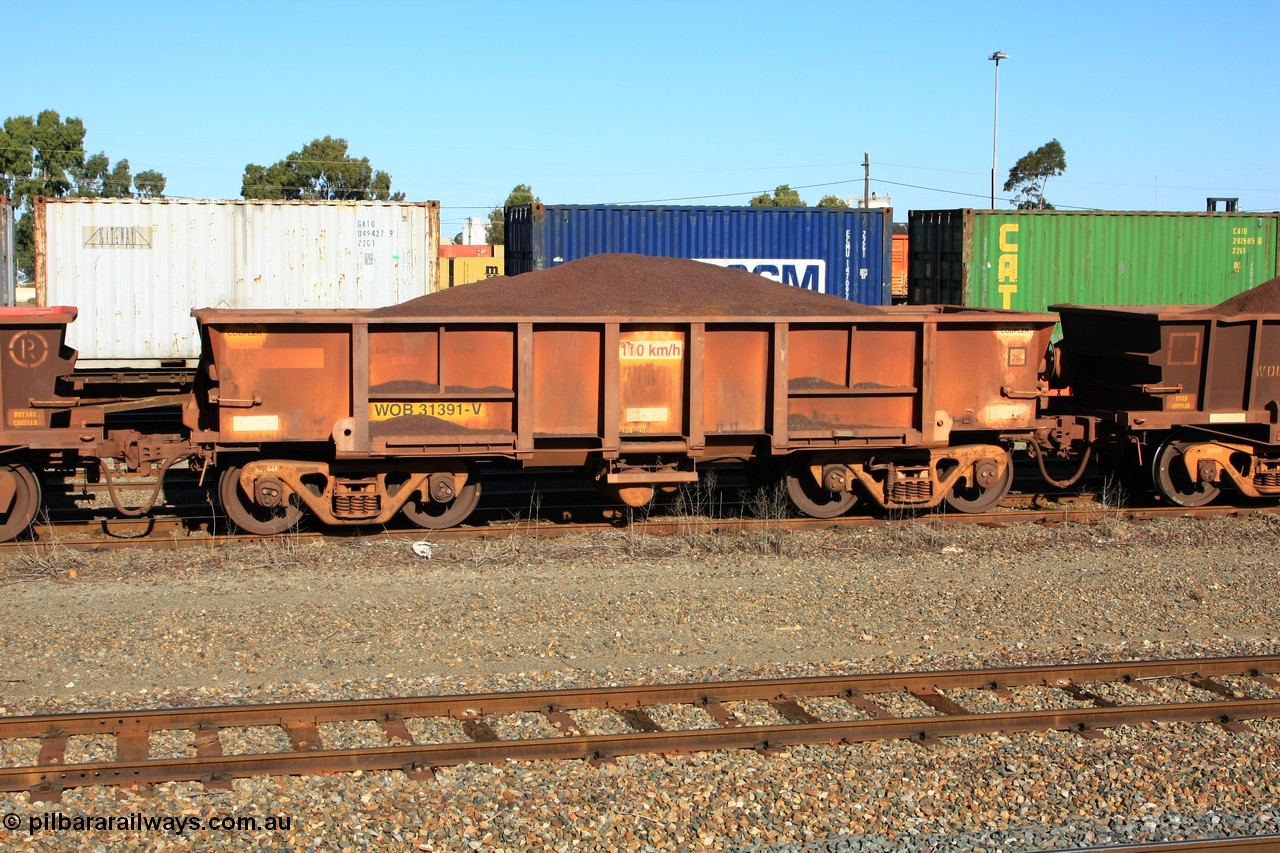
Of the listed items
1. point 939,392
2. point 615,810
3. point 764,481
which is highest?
point 939,392

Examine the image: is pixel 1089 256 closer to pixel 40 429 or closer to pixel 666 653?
pixel 666 653

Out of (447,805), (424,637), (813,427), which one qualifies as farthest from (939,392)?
(447,805)

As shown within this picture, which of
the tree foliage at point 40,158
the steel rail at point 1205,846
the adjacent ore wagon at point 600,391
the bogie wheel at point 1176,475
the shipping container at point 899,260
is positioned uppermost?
the tree foliage at point 40,158

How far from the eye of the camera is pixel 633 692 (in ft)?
22.4

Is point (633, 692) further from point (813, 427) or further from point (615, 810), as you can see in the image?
point (813, 427)

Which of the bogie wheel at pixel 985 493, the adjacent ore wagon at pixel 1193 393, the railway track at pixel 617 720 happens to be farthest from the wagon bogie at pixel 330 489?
the adjacent ore wagon at pixel 1193 393

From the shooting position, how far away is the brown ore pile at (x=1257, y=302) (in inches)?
506

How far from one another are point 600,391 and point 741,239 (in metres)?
9.53

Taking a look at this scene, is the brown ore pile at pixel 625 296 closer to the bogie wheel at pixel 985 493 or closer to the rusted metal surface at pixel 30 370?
the bogie wheel at pixel 985 493

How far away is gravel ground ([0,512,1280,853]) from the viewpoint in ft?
17.9

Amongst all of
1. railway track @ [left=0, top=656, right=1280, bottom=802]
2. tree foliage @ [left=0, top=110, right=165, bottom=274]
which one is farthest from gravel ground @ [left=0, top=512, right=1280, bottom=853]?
tree foliage @ [left=0, top=110, right=165, bottom=274]

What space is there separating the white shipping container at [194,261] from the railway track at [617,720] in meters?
13.8

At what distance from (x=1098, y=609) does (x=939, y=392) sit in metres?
3.33

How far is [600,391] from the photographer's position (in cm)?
1118
